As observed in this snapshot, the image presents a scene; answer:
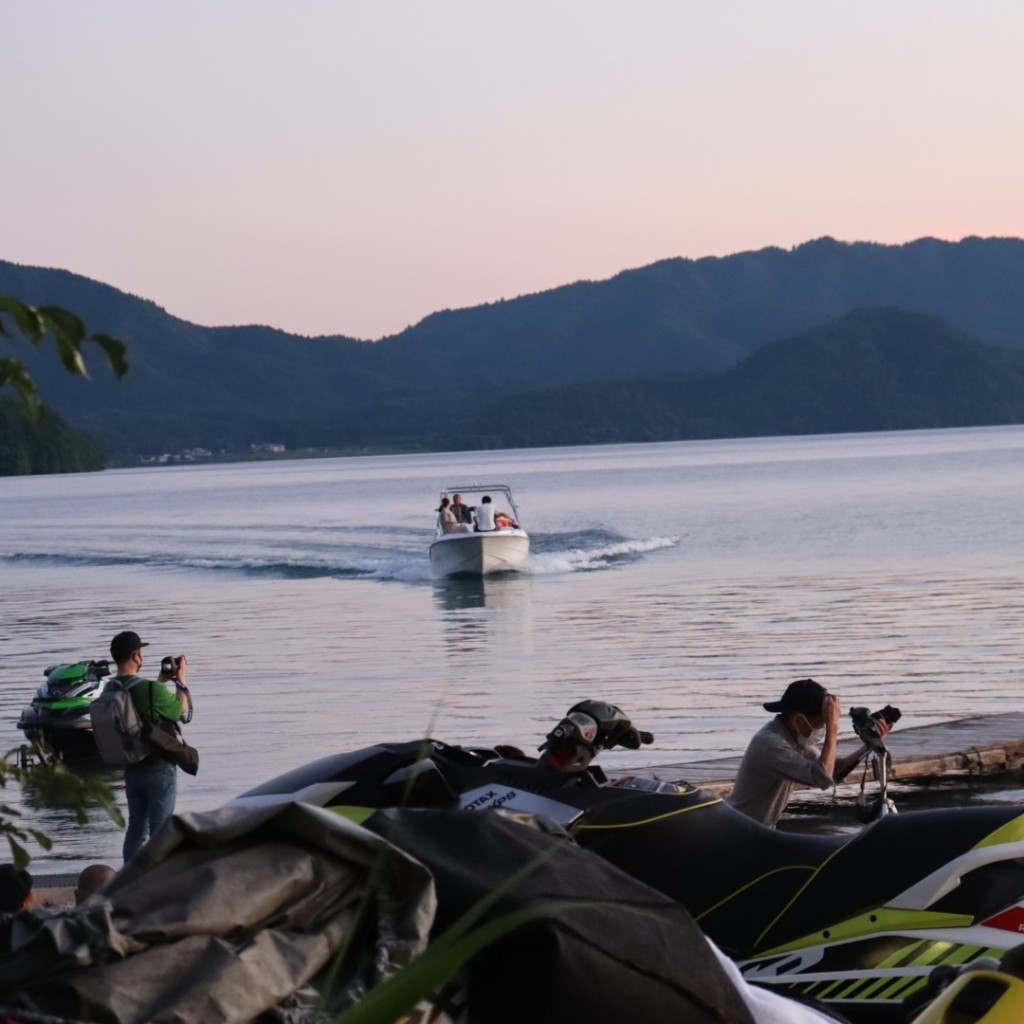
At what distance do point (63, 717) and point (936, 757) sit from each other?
6.94 meters

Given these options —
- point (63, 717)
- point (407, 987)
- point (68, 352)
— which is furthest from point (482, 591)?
point (407, 987)

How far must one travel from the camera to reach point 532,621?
3077 centimetres

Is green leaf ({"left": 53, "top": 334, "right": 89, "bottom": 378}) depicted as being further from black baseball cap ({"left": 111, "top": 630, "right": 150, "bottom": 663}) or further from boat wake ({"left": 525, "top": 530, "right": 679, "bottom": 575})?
boat wake ({"left": 525, "top": 530, "right": 679, "bottom": 575})

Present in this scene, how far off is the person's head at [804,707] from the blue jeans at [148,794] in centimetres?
328

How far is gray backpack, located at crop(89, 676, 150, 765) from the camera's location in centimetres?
820

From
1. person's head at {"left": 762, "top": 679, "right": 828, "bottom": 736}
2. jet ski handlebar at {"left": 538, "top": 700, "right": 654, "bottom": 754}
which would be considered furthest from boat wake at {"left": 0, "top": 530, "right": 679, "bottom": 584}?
jet ski handlebar at {"left": 538, "top": 700, "right": 654, "bottom": 754}

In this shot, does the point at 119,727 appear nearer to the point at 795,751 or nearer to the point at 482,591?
the point at 795,751

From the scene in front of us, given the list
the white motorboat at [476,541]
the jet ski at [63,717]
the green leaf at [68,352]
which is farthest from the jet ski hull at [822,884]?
the white motorboat at [476,541]

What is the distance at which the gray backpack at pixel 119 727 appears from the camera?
8.20m

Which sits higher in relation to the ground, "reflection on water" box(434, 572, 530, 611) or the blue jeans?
the blue jeans

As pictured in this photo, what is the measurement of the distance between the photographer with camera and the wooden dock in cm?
349

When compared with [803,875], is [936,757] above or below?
below

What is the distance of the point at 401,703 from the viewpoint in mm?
20125

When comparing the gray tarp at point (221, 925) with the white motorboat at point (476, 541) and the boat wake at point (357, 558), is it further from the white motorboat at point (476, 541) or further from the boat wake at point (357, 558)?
the boat wake at point (357, 558)
